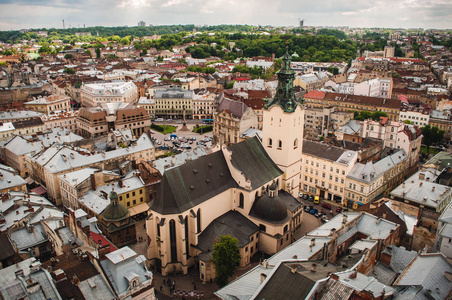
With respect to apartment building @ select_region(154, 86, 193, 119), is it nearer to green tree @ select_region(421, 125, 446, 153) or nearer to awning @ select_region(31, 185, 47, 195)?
awning @ select_region(31, 185, 47, 195)

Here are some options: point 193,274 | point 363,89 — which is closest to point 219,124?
point 193,274

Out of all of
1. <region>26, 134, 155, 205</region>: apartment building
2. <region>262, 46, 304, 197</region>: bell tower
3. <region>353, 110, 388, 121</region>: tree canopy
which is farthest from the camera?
<region>353, 110, 388, 121</region>: tree canopy

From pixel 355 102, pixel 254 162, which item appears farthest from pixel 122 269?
pixel 355 102

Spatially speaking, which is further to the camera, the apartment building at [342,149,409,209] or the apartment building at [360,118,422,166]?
the apartment building at [360,118,422,166]

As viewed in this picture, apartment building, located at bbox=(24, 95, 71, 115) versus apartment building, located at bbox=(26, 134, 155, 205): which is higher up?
apartment building, located at bbox=(24, 95, 71, 115)

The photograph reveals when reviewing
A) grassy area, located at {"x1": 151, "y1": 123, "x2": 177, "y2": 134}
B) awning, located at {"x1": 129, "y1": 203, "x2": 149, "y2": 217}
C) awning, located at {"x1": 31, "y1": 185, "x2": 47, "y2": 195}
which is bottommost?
awning, located at {"x1": 129, "y1": 203, "x2": 149, "y2": 217}

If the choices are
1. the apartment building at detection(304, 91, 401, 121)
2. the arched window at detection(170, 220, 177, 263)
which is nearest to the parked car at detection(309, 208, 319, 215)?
the arched window at detection(170, 220, 177, 263)

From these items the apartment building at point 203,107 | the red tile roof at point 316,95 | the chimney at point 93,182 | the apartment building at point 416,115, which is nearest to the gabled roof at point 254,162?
the chimney at point 93,182
